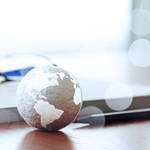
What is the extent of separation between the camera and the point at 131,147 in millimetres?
500

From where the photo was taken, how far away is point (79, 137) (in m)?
0.55

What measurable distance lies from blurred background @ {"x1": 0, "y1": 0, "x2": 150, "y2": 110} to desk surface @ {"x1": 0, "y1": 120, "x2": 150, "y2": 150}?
66 centimetres

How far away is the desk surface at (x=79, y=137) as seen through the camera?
0.51 m

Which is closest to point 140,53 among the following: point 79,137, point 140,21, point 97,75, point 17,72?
point 140,21

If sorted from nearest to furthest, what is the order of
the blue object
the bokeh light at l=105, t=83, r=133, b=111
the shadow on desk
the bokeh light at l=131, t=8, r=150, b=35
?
the shadow on desk
the bokeh light at l=105, t=83, r=133, b=111
the blue object
the bokeh light at l=131, t=8, r=150, b=35

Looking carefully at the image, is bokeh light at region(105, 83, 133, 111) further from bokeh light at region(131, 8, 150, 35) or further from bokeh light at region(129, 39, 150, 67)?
bokeh light at region(131, 8, 150, 35)

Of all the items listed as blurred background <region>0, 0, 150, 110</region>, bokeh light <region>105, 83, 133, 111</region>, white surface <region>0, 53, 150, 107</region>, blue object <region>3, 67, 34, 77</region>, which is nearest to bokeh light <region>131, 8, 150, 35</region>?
blurred background <region>0, 0, 150, 110</region>

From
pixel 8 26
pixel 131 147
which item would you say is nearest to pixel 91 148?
pixel 131 147

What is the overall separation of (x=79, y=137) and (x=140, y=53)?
1.10 m

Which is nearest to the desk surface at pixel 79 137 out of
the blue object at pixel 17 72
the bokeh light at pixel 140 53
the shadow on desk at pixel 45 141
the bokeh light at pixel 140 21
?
the shadow on desk at pixel 45 141

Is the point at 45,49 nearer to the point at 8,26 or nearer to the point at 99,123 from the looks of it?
the point at 8,26

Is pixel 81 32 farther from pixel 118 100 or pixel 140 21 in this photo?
pixel 118 100

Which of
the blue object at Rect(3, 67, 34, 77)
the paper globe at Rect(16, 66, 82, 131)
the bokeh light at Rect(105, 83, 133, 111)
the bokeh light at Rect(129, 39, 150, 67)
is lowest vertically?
the bokeh light at Rect(129, 39, 150, 67)

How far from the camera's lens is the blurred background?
57.6 inches
